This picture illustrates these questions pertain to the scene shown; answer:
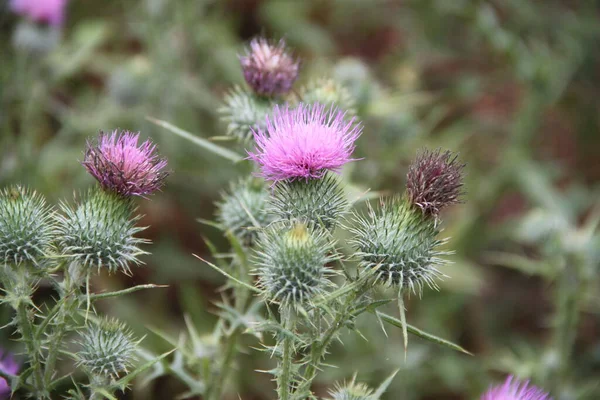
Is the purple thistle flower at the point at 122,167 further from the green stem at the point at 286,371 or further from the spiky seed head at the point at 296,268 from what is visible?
the green stem at the point at 286,371

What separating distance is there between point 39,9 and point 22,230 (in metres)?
3.01

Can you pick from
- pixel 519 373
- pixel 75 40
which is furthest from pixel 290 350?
pixel 75 40

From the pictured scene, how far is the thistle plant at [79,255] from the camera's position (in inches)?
90.2

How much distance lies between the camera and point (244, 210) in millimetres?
2984

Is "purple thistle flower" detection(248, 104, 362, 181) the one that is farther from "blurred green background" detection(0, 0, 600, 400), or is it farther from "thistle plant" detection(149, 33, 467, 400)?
"blurred green background" detection(0, 0, 600, 400)

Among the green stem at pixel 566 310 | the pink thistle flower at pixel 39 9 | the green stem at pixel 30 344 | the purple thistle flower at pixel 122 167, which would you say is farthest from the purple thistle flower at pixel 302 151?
the pink thistle flower at pixel 39 9

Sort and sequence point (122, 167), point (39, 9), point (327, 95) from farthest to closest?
point (39, 9)
point (327, 95)
point (122, 167)

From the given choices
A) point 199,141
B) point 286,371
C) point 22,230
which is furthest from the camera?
point 199,141

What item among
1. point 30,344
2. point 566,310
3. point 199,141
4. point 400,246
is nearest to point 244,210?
point 199,141

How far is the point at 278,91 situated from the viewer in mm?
3086

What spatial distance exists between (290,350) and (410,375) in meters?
2.57

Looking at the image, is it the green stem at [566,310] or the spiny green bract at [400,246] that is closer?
the spiny green bract at [400,246]

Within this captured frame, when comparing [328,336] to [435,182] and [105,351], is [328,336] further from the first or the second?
[105,351]

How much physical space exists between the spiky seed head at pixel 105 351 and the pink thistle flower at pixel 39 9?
10.4 ft
